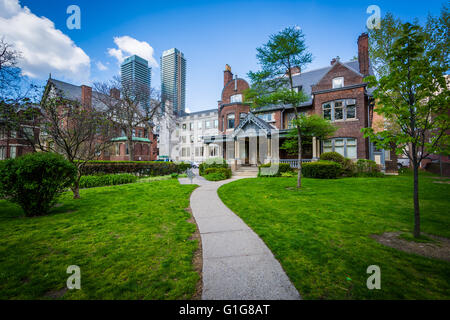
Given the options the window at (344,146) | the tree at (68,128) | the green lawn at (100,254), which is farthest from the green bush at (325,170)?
the tree at (68,128)

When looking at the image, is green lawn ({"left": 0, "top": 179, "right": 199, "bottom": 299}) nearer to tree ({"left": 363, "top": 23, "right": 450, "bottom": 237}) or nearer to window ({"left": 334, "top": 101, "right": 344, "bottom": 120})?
tree ({"left": 363, "top": 23, "right": 450, "bottom": 237})

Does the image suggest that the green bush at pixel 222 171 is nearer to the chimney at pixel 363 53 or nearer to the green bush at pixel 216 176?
the green bush at pixel 216 176

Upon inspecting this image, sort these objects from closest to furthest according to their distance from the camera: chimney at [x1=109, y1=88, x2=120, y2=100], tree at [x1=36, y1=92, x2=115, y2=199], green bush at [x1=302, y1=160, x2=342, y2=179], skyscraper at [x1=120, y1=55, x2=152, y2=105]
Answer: tree at [x1=36, y1=92, x2=115, y2=199], green bush at [x1=302, y1=160, x2=342, y2=179], chimney at [x1=109, y1=88, x2=120, y2=100], skyscraper at [x1=120, y1=55, x2=152, y2=105]

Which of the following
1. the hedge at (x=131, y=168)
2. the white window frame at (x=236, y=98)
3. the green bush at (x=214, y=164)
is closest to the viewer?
the hedge at (x=131, y=168)

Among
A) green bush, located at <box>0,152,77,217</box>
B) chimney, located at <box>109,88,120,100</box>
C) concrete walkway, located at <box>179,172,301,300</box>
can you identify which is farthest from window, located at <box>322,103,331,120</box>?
chimney, located at <box>109,88,120,100</box>

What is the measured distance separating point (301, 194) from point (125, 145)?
105ft

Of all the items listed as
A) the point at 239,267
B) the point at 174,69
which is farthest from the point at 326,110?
the point at 174,69

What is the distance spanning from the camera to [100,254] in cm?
325

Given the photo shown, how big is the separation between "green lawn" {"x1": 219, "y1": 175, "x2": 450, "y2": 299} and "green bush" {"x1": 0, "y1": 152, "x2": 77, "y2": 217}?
5.43 meters

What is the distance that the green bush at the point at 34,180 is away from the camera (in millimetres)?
4938

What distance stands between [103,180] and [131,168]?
167 inches

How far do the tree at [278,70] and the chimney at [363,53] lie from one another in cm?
1268

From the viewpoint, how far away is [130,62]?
34.5 metres

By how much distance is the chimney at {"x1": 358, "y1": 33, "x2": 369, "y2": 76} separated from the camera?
17844mm
